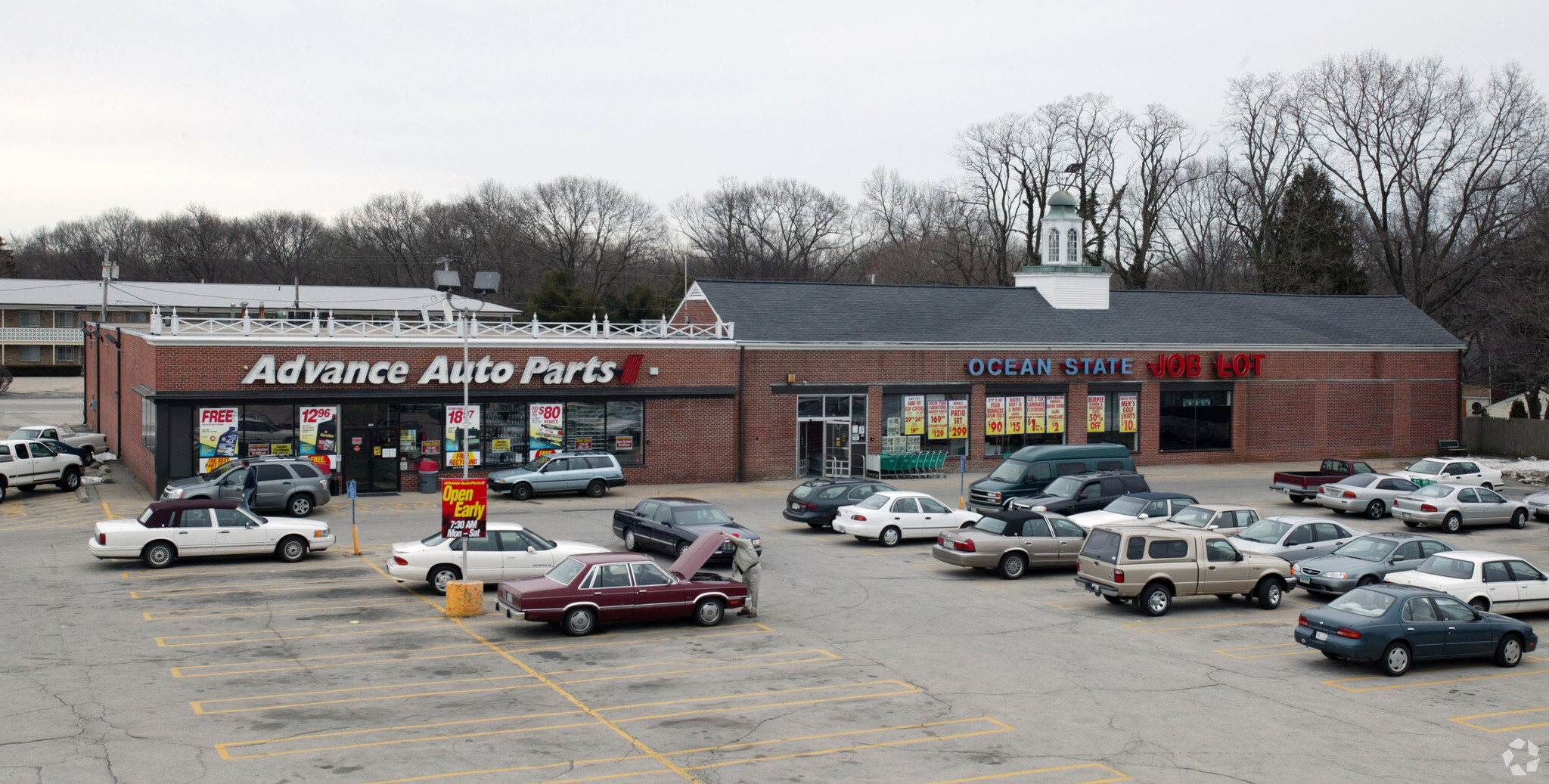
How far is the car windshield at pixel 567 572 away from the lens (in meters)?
18.8

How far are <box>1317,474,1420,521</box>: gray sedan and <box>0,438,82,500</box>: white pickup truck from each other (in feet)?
124

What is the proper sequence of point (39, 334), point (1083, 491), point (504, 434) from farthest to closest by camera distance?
point (39, 334) → point (504, 434) → point (1083, 491)

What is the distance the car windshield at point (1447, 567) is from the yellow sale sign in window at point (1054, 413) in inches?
952

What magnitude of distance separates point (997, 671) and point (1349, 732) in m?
4.53

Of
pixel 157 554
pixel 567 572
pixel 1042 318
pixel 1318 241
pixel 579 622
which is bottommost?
pixel 579 622

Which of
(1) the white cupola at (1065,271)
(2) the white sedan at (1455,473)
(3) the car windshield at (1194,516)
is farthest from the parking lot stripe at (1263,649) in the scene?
(1) the white cupola at (1065,271)

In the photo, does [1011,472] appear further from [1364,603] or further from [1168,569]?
[1364,603]

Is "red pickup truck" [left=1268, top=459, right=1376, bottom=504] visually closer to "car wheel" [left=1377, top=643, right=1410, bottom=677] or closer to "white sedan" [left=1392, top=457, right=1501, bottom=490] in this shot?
"white sedan" [left=1392, top=457, right=1501, bottom=490]

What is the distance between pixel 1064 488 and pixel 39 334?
81687mm

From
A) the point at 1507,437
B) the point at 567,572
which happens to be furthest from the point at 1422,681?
the point at 1507,437

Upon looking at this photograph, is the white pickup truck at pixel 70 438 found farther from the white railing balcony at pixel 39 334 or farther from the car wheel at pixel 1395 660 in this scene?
the white railing balcony at pixel 39 334

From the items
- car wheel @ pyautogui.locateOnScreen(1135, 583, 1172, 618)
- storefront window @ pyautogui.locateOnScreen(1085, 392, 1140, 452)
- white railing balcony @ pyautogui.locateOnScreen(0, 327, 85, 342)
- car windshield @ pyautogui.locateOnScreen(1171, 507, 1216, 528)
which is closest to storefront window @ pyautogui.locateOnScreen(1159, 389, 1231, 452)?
storefront window @ pyautogui.locateOnScreen(1085, 392, 1140, 452)

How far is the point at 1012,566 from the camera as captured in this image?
80.2ft

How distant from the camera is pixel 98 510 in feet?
105
